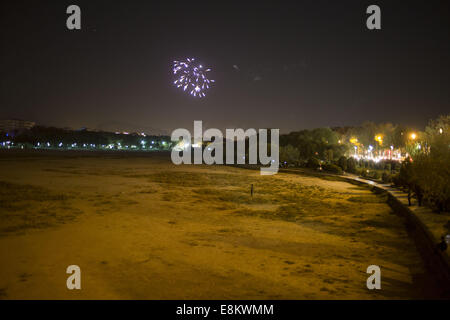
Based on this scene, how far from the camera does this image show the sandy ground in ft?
19.2

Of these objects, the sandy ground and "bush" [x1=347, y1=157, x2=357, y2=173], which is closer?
the sandy ground

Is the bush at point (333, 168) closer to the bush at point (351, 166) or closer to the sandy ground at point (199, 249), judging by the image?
the bush at point (351, 166)

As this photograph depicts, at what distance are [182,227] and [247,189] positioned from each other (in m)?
10.2

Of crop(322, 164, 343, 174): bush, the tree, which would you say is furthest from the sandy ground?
the tree

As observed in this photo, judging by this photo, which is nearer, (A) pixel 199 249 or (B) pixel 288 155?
(A) pixel 199 249

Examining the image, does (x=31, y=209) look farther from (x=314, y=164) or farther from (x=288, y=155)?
(x=288, y=155)

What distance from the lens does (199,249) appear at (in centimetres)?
817

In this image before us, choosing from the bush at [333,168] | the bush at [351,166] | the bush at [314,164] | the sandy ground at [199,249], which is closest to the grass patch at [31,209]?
the sandy ground at [199,249]

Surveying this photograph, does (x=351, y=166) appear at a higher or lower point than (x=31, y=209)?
higher

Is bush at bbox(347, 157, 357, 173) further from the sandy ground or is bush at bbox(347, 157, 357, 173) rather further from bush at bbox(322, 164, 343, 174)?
the sandy ground

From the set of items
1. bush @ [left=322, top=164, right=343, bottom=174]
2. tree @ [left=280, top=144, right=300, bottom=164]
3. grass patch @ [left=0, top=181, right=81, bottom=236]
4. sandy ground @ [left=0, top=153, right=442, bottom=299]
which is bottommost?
sandy ground @ [left=0, top=153, right=442, bottom=299]

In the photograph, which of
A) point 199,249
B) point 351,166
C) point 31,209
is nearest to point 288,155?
point 351,166

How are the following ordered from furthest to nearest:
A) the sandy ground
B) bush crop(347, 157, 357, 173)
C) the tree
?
the tree, bush crop(347, 157, 357, 173), the sandy ground
